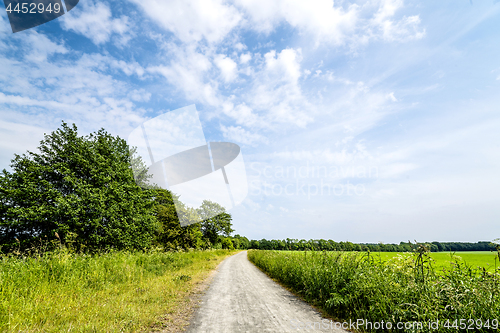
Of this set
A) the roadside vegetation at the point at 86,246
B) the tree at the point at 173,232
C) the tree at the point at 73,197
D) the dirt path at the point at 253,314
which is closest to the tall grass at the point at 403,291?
the dirt path at the point at 253,314

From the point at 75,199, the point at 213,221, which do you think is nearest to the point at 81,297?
the point at 75,199

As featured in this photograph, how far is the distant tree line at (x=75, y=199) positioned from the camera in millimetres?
13484

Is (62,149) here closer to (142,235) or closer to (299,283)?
(142,235)

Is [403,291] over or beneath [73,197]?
beneath

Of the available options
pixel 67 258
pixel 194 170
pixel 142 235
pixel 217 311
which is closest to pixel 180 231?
pixel 142 235

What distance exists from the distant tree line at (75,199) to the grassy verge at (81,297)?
257 inches

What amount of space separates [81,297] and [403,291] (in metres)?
7.57

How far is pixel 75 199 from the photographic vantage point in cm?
1404

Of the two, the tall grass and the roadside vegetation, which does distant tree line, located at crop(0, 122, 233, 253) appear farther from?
the tall grass

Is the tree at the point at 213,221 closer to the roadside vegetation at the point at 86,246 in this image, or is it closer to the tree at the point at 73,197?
the roadside vegetation at the point at 86,246

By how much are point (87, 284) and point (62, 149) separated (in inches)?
564

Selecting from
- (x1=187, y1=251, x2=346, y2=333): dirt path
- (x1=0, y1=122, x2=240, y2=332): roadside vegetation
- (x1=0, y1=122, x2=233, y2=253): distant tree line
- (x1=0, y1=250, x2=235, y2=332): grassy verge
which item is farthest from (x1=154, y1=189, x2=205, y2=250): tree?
(x1=187, y1=251, x2=346, y2=333): dirt path

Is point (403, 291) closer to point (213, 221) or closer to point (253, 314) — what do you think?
point (253, 314)

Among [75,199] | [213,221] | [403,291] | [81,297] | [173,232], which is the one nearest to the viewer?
[403,291]
